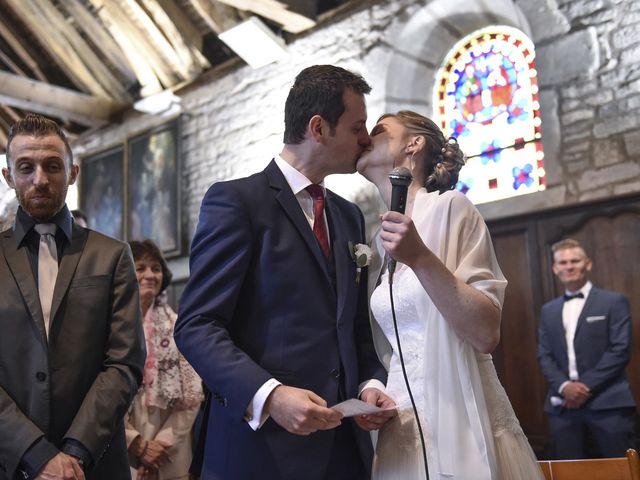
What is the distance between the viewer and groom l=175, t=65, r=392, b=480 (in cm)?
175

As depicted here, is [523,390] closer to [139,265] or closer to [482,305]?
[139,265]

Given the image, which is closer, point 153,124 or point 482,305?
point 482,305

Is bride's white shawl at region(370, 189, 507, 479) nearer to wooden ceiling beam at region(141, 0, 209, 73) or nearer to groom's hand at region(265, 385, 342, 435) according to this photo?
groom's hand at region(265, 385, 342, 435)

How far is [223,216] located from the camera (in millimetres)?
1896

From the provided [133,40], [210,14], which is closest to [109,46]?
[133,40]

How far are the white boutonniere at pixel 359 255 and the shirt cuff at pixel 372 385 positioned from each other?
267 millimetres

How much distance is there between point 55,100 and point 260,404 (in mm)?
8260

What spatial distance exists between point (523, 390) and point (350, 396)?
441 cm

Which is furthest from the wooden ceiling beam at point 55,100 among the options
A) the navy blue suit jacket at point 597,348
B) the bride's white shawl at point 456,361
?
the bride's white shawl at point 456,361

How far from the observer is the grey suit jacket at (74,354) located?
2.02 m

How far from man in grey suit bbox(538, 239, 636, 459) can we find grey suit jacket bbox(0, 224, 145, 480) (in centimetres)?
347

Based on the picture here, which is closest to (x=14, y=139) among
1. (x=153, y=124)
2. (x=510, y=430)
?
(x=510, y=430)

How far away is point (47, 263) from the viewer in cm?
224

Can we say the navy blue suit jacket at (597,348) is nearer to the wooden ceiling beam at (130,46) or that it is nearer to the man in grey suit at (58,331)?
the man in grey suit at (58,331)
